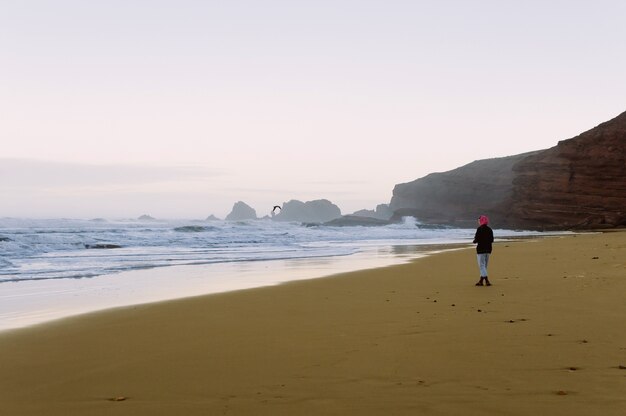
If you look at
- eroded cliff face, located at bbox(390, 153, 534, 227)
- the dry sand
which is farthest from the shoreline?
eroded cliff face, located at bbox(390, 153, 534, 227)

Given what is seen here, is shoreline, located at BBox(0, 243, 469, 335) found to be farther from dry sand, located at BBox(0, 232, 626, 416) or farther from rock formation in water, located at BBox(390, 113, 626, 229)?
rock formation in water, located at BBox(390, 113, 626, 229)

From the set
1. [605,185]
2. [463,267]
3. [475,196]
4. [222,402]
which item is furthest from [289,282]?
[475,196]

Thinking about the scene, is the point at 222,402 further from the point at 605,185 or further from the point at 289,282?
the point at 605,185

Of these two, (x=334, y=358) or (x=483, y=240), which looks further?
(x=483, y=240)

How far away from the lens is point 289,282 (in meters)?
13.4

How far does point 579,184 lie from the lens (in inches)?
2426

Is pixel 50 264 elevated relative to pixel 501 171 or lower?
lower

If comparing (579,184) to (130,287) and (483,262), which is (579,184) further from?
(130,287)

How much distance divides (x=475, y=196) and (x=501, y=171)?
15.7 meters

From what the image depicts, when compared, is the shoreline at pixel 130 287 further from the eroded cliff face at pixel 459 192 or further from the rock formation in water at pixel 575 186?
the eroded cliff face at pixel 459 192

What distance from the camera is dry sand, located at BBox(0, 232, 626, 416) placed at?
414 centimetres

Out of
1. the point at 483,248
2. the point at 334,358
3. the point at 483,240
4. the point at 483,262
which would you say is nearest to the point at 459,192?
the point at 483,240

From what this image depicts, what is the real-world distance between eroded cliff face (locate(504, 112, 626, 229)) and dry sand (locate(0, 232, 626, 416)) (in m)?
53.2

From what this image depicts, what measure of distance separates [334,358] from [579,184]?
63.2 meters
